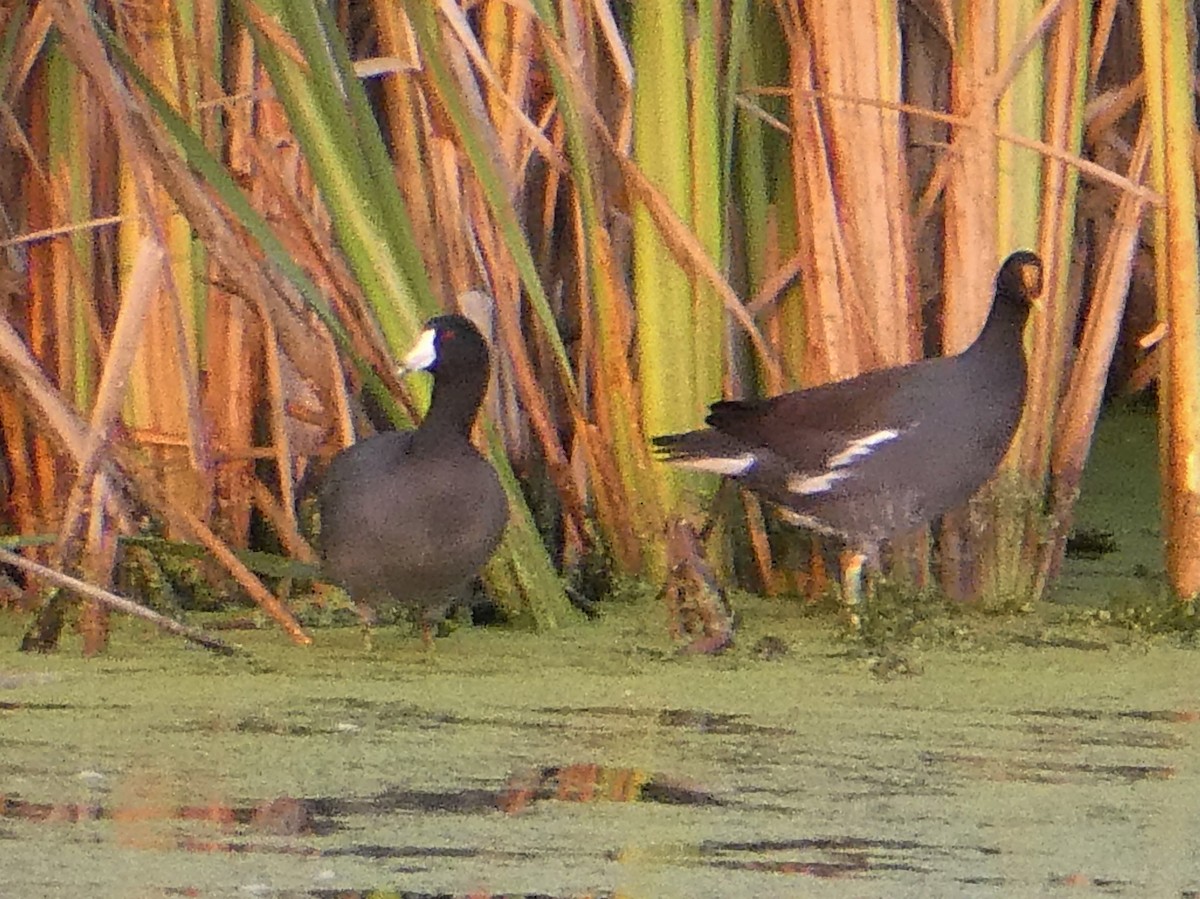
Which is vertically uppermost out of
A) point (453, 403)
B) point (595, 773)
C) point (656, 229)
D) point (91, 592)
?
point (656, 229)

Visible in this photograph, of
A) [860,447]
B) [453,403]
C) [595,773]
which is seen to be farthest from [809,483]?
[595,773]

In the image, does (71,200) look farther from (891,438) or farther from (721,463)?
(891,438)

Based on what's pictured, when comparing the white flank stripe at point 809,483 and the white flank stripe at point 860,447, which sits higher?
the white flank stripe at point 860,447

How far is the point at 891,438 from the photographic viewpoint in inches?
158

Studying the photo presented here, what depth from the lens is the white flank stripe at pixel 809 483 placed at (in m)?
4.03

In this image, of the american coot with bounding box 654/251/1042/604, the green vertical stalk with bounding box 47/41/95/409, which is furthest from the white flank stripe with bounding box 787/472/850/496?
the green vertical stalk with bounding box 47/41/95/409

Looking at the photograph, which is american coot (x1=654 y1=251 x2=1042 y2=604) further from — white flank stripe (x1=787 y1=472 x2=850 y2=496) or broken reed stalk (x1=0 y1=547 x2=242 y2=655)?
broken reed stalk (x1=0 y1=547 x2=242 y2=655)

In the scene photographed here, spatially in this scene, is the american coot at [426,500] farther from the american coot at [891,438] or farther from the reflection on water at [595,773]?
the american coot at [891,438]

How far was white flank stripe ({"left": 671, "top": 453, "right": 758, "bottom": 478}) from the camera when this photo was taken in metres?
3.80

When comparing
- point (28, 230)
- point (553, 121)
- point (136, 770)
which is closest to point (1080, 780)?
point (136, 770)

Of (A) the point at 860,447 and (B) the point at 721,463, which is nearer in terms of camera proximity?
(B) the point at 721,463

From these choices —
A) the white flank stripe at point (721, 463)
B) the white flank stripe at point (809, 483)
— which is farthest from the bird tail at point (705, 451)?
the white flank stripe at point (809, 483)

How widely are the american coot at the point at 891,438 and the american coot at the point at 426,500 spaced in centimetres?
34

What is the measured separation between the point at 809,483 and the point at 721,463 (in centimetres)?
26
